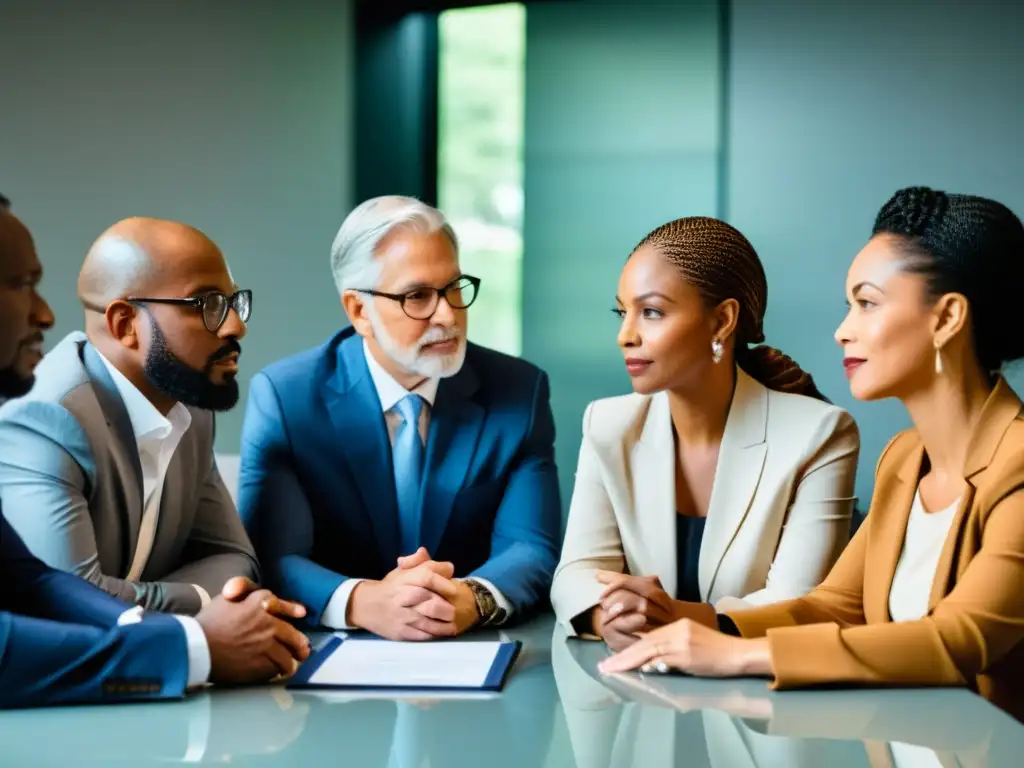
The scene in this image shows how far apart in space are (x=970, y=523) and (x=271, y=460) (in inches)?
63.9

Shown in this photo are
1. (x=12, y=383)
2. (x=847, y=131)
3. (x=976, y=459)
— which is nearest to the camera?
(x=12, y=383)

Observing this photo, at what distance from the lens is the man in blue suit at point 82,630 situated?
178cm

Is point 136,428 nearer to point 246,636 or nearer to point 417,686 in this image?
point 246,636

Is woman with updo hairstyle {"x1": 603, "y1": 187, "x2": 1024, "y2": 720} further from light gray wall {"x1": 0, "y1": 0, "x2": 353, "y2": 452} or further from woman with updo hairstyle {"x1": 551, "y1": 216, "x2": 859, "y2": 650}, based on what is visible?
light gray wall {"x1": 0, "y1": 0, "x2": 353, "y2": 452}

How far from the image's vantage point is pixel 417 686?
1991 millimetres

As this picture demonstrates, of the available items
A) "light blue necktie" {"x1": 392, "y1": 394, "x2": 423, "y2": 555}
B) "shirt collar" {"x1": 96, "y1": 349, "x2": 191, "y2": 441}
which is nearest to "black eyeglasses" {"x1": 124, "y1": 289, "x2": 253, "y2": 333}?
"shirt collar" {"x1": 96, "y1": 349, "x2": 191, "y2": 441}

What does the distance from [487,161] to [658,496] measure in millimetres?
3000

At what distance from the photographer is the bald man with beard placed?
2262mm

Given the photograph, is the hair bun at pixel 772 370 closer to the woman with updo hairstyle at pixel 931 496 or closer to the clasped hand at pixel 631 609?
the woman with updo hairstyle at pixel 931 496

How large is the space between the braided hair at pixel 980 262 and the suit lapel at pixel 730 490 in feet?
1.89

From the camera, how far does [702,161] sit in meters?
5.05

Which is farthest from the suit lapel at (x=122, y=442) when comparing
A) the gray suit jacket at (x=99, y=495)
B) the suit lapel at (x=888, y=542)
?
the suit lapel at (x=888, y=542)

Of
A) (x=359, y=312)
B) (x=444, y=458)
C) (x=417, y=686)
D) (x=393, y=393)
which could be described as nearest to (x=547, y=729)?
(x=417, y=686)

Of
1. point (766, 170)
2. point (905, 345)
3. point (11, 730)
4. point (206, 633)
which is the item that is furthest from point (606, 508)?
point (766, 170)
